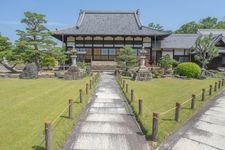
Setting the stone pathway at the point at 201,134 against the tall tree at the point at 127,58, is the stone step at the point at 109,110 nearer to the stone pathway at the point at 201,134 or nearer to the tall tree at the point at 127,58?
the stone pathway at the point at 201,134

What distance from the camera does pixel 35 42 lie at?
3027 cm

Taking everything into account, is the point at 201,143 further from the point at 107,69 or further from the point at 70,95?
the point at 107,69

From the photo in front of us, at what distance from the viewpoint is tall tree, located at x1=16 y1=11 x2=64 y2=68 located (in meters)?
30.2

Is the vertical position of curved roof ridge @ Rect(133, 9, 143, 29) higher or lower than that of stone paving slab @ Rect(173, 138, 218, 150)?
higher

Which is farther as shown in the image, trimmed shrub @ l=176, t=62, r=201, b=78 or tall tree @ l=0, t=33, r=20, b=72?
tall tree @ l=0, t=33, r=20, b=72

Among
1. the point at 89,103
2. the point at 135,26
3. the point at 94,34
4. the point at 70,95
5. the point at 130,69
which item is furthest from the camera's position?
the point at 135,26

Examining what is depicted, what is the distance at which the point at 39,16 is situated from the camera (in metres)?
30.5

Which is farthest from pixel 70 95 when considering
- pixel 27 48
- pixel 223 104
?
pixel 27 48

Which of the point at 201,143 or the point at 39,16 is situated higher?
the point at 39,16

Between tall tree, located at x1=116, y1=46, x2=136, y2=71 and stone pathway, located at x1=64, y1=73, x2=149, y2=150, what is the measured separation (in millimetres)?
17774

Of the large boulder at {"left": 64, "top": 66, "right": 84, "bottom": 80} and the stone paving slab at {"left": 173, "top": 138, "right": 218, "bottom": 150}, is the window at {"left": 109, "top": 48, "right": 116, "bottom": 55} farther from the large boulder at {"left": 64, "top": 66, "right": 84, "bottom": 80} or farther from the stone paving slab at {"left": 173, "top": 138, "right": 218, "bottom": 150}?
the stone paving slab at {"left": 173, "top": 138, "right": 218, "bottom": 150}

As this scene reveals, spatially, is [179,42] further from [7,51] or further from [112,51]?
[7,51]

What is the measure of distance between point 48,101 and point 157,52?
1151 inches

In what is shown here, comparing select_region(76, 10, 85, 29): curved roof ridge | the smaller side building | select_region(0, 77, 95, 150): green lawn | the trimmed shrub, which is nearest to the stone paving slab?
select_region(0, 77, 95, 150): green lawn
